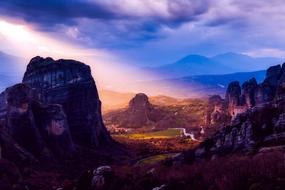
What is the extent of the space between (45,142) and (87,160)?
11.2 metres

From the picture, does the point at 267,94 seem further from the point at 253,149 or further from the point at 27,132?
the point at 253,149

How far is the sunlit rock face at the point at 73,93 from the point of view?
15500 centimetres

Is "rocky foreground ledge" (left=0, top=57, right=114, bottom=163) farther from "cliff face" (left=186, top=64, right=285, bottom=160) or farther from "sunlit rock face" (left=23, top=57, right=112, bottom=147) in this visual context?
"cliff face" (left=186, top=64, right=285, bottom=160)

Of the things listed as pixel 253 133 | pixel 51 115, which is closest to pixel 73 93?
pixel 51 115

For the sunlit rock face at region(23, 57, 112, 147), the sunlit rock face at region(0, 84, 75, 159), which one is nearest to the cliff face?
the sunlit rock face at region(0, 84, 75, 159)

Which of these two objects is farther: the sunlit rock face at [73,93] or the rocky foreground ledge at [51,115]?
the sunlit rock face at [73,93]

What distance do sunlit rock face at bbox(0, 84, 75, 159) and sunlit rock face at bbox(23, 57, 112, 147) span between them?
1855 centimetres

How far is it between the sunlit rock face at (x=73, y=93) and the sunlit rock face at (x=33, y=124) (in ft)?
60.9

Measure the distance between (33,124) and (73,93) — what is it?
30.3 metres

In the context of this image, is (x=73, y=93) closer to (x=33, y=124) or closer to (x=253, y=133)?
(x=33, y=124)

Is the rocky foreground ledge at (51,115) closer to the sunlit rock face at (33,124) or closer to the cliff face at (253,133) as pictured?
the sunlit rock face at (33,124)

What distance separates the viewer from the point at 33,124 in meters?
129

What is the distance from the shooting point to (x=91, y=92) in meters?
163

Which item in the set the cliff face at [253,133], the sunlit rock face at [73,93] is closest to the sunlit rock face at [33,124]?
→ the sunlit rock face at [73,93]
